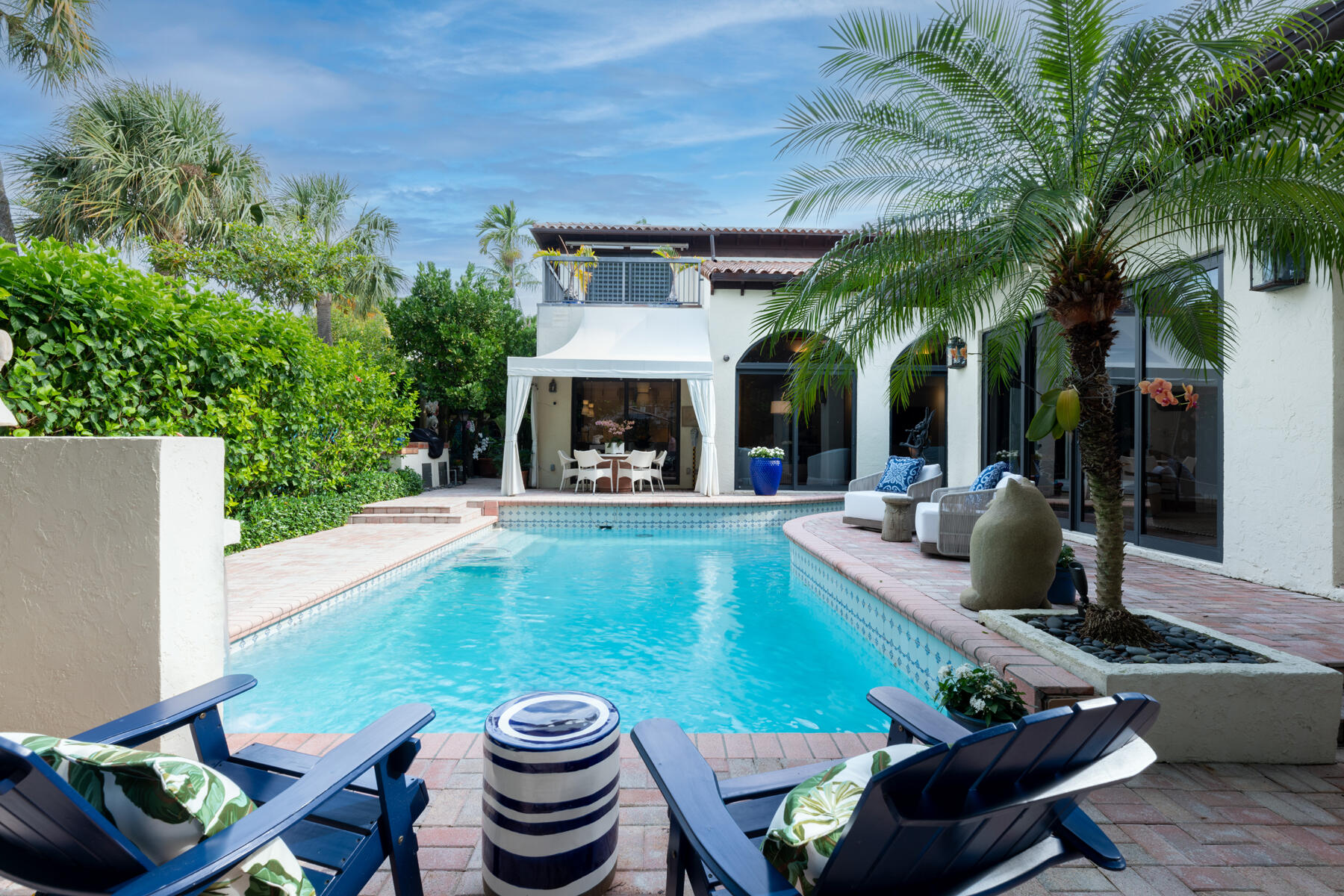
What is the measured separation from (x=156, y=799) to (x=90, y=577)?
1.53m

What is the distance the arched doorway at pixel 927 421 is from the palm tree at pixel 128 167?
13031 millimetres

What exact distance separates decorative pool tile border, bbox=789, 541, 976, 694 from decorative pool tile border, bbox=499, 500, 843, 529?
13.6 feet

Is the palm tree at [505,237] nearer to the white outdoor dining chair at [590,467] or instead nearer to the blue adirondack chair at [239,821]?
the white outdoor dining chair at [590,467]

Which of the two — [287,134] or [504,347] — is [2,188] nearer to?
[504,347]

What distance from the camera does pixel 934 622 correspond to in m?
3.99

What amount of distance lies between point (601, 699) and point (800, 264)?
12.8 metres

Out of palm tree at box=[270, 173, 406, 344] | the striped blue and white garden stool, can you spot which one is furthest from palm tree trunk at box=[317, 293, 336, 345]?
the striped blue and white garden stool

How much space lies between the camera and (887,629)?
191 inches

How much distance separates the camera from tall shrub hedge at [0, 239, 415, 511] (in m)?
4.42

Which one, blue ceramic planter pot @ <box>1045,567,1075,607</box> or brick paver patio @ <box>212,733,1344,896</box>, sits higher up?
blue ceramic planter pot @ <box>1045,567,1075,607</box>

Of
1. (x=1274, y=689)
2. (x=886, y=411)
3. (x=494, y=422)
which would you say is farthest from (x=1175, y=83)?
(x=494, y=422)

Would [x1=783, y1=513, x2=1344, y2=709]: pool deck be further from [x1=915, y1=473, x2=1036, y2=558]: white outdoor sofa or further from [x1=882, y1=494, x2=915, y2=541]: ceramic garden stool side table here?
[x1=882, y1=494, x2=915, y2=541]: ceramic garden stool side table

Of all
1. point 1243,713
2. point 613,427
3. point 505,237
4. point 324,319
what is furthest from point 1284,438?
point 505,237

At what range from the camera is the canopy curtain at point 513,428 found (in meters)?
11.9
